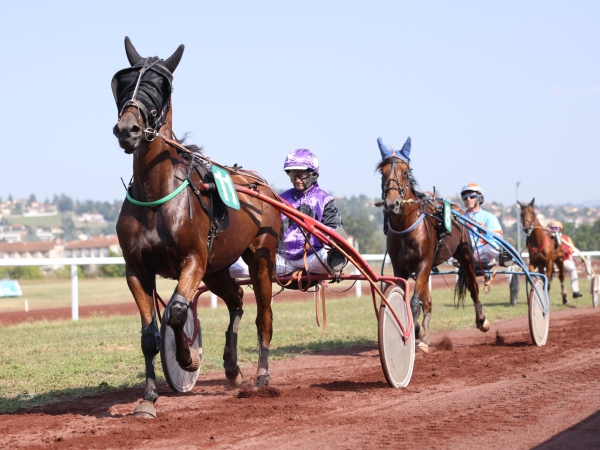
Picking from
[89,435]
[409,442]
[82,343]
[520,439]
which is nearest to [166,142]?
[89,435]

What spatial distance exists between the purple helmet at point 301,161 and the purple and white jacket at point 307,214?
0.22m

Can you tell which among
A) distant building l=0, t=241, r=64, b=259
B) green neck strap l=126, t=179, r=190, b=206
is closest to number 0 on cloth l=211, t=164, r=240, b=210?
green neck strap l=126, t=179, r=190, b=206

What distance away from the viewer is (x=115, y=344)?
9.55 m

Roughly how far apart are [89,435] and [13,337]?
6.27 meters

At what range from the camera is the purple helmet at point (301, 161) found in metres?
7.16

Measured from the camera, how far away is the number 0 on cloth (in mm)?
5469

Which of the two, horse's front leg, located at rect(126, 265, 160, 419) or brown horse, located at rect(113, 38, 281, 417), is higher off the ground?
brown horse, located at rect(113, 38, 281, 417)

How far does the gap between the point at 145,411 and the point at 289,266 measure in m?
2.41

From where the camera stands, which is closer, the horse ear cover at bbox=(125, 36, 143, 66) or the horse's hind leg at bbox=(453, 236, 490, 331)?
the horse ear cover at bbox=(125, 36, 143, 66)

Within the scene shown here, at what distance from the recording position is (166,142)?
532cm

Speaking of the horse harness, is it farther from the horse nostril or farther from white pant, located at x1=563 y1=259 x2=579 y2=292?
white pant, located at x1=563 y1=259 x2=579 y2=292

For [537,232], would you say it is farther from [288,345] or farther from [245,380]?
[245,380]

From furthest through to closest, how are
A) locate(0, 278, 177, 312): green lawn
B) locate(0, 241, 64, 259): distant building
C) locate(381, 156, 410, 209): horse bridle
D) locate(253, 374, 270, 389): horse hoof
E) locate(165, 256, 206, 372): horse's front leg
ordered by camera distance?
locate(0, 241, 64, 259): distant building < locate(0, 278, 177, 312): green lawn < locate(381, 156, 410, 209): horse bridle < locate(253, 374, 270, 389): horse hoof < locate(165, 256, 206, 372): horse's front leg

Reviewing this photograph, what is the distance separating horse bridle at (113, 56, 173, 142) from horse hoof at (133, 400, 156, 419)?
1637mm
